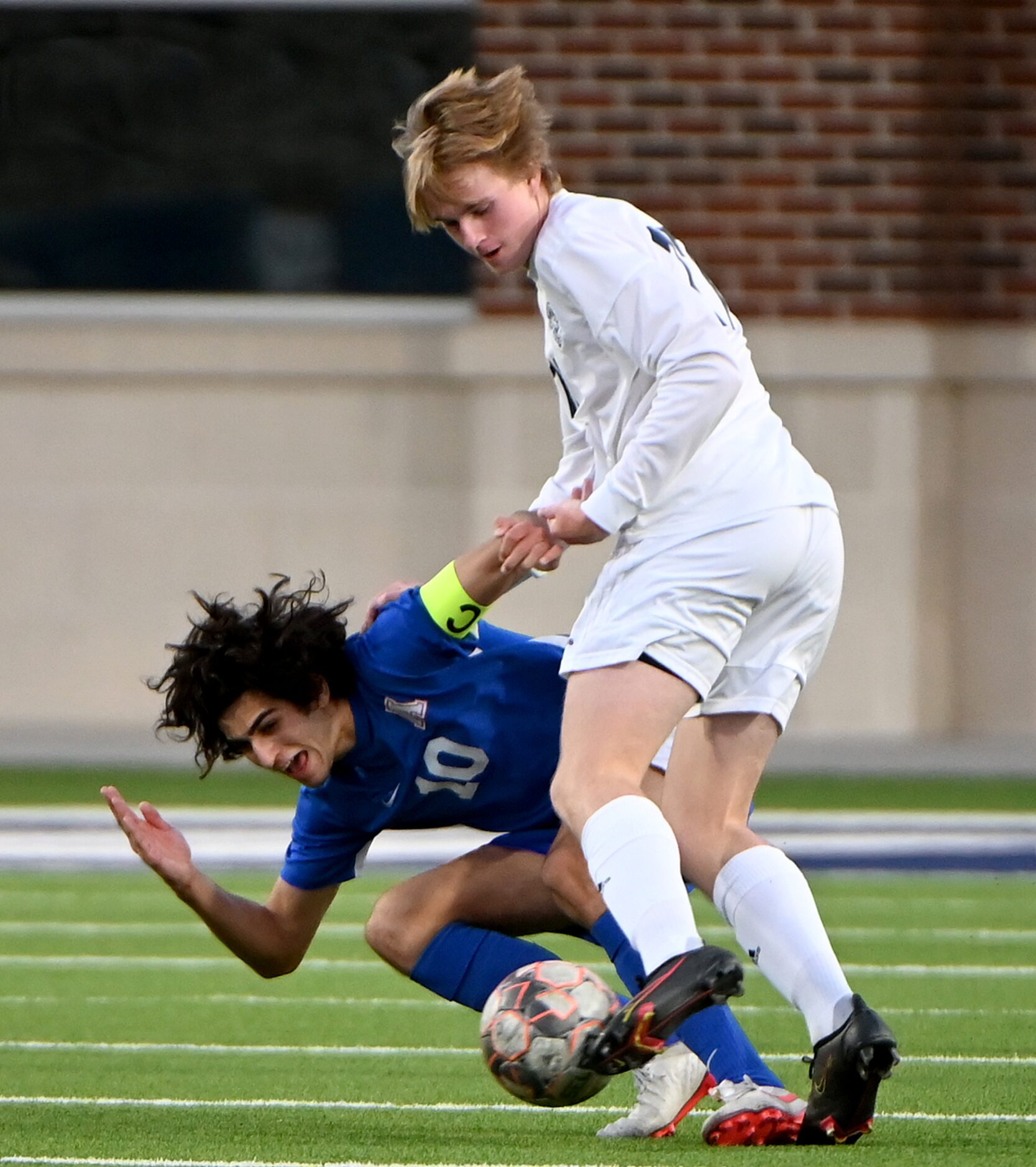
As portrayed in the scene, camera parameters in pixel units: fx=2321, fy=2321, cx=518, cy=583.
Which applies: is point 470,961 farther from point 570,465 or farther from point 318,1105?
point 570,465

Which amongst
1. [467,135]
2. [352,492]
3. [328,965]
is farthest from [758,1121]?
[352,492]

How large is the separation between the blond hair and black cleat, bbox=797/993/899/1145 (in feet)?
5.17

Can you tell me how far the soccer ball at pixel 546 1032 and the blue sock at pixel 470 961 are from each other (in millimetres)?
439

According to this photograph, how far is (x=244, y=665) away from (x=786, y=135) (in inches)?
350

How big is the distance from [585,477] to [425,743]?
60 cm

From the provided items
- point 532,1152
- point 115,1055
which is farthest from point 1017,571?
point 532,1152

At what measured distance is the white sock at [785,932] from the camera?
3957 millimetres

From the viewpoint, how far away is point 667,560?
4023 mm

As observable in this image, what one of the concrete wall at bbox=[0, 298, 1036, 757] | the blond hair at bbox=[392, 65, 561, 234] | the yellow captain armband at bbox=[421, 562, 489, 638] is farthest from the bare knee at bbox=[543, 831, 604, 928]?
the concrete wall at bbox=[0, 298, 1036, 757]

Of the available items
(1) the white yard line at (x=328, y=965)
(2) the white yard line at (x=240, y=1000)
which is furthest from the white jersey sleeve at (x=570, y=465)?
(1) the white yard line at (x=328, y=965)

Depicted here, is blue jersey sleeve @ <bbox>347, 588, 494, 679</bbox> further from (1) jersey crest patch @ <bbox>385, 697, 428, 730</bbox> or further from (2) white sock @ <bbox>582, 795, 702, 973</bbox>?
(2) white sock @ <bbox>582, 795, 702, 973</bbox>

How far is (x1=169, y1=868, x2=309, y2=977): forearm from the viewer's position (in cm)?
446

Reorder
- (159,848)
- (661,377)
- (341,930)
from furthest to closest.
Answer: (341,930)
(159,848)
(661,377)

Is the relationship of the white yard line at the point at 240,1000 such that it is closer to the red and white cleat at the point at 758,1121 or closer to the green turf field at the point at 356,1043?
the green turf field at the point at 356,1043
